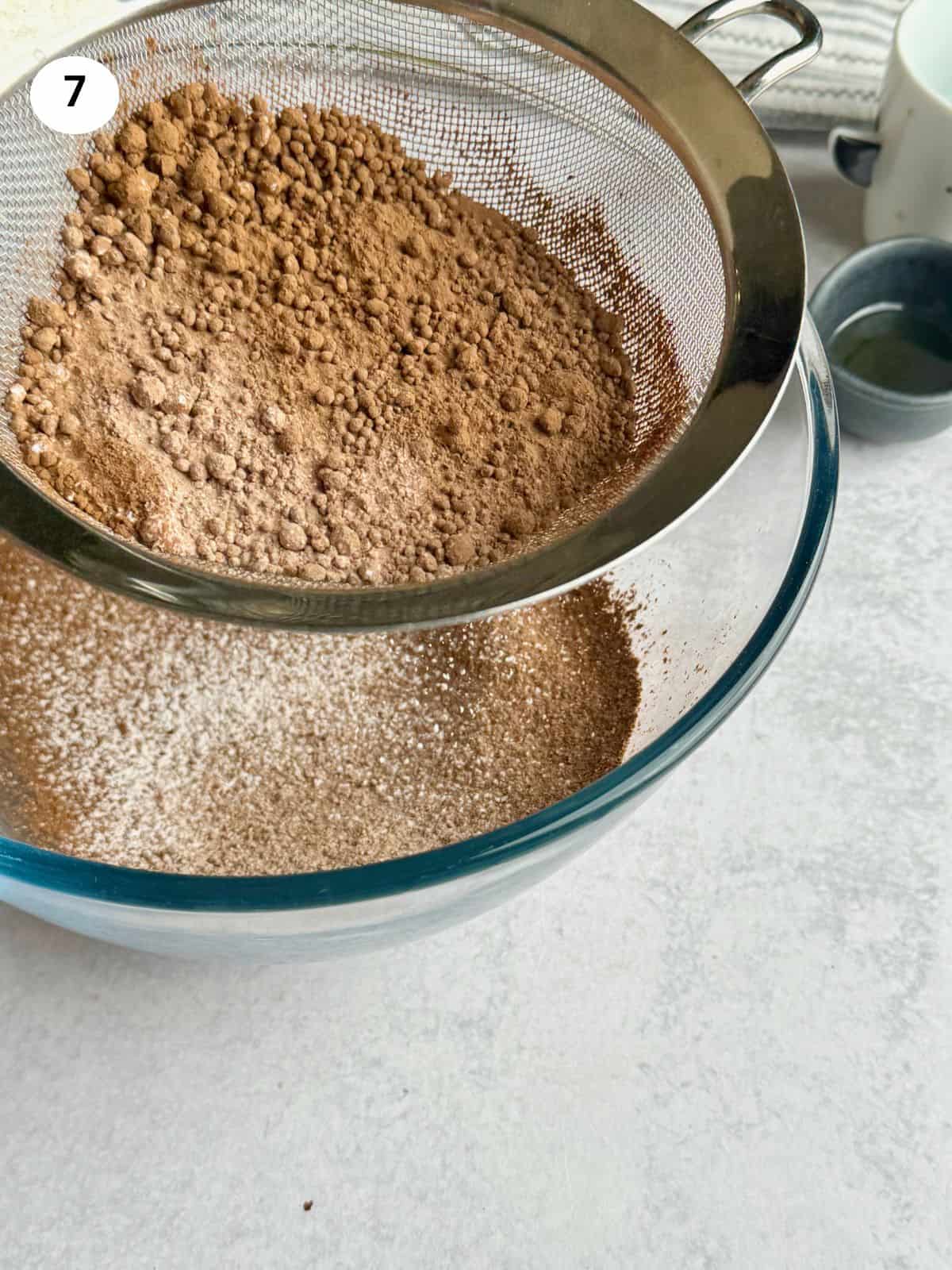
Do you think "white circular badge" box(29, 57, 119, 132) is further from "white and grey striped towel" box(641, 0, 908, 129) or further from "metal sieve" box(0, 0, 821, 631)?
"white and grey striped towel" box(641, 0, 908, 129)

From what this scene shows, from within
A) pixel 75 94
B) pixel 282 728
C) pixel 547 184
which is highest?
pixel 75 94

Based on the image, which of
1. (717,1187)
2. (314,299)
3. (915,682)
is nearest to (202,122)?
(314,299)

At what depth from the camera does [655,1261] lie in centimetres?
70

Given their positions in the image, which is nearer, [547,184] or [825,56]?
[547,184]

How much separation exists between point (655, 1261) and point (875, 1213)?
0.44 ft

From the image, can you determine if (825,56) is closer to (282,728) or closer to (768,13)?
(768,13)

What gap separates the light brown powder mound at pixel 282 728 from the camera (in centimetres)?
72

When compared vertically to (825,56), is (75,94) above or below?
above

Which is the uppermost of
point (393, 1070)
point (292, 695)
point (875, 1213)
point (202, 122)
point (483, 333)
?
point (202, 122)

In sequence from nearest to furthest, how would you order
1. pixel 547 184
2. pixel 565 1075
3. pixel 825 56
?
pixel 565 1075 < pixel 547 184 < pixel 825 56

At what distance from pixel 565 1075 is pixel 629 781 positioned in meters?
0.26

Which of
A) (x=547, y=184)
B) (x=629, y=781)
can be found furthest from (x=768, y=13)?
(x=629, y=781)

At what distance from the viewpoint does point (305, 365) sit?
76 cm

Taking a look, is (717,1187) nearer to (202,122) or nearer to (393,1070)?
(393,1070)
